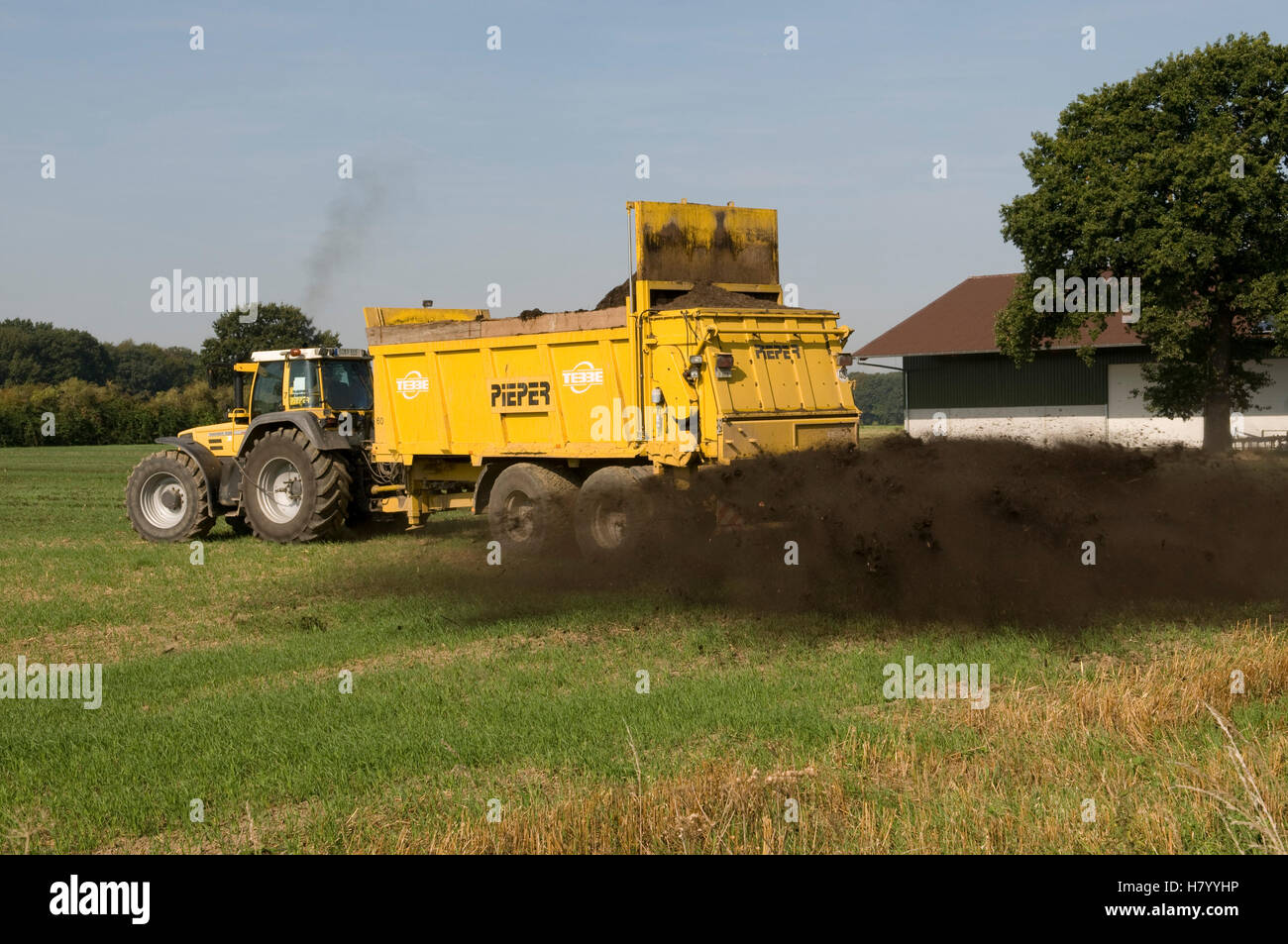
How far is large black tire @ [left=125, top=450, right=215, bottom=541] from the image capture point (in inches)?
745

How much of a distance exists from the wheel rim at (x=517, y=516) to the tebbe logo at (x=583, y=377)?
5.13ft

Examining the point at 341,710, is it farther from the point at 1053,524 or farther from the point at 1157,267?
the point at 1157,267

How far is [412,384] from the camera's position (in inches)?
653

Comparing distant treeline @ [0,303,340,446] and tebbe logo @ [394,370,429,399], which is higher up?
distant treeline @ [0,303,340,446]

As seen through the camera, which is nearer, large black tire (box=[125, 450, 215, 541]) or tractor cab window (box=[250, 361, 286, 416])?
tractor cab window (box=[250, 361, 286, 416])

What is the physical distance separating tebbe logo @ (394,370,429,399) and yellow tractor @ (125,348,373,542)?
1.41 m

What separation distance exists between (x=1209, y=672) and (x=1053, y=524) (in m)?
3.24

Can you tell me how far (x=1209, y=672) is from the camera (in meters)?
7.91

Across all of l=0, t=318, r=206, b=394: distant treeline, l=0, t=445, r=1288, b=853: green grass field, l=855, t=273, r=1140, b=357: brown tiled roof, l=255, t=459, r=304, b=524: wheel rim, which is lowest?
l=0, t=445, r=1288, b=853: green grass field

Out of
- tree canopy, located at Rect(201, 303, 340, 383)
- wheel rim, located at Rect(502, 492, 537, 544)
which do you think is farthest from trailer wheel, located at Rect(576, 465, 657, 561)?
tree canopy, located at Rect(201, 303, 340, 383)

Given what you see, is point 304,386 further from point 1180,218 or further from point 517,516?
point 1180,218

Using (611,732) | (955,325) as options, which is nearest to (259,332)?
(955,325)

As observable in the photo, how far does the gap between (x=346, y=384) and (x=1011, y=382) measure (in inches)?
1383

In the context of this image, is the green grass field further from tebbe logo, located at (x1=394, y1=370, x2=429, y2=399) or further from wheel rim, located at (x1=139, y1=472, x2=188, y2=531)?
wheel rim, located at (x1=139, y1=472, x2=188, y2=531)
